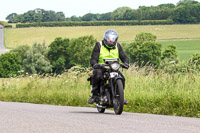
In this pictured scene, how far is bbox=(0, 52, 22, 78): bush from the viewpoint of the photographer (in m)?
112

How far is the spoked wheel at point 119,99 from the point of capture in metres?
8.04

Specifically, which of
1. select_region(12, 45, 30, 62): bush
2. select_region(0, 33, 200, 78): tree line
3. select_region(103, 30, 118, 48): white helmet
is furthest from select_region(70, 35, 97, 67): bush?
select_region(103, 30, 118, 48): white helmet

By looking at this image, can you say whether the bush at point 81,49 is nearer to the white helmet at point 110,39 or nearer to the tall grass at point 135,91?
the tall grass at point 135,91

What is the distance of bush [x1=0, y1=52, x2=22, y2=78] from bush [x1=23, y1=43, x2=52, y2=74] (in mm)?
4027

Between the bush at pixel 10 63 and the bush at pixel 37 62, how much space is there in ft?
13.2

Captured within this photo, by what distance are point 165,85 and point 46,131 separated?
538 cm

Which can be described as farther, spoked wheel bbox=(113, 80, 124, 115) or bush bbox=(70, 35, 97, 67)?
bush bbox=(70, 35, 97, 67)

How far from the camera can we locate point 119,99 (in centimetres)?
805

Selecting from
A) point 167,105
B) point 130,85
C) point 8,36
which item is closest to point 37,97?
point 130,85

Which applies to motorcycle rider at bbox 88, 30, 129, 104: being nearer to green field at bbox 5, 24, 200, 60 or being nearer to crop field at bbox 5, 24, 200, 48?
green field at bbox 5, 24, 200, 60

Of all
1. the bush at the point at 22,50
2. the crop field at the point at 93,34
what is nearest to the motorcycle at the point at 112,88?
the crop field at the point at 93,34

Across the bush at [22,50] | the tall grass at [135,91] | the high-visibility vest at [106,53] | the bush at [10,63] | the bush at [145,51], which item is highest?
the high-visibility vest at [106,53]

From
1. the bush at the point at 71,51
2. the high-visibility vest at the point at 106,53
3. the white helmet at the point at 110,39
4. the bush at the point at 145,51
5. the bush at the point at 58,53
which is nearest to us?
the white helmet at the point at 110,39

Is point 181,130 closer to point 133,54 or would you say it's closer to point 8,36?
point 133,54
